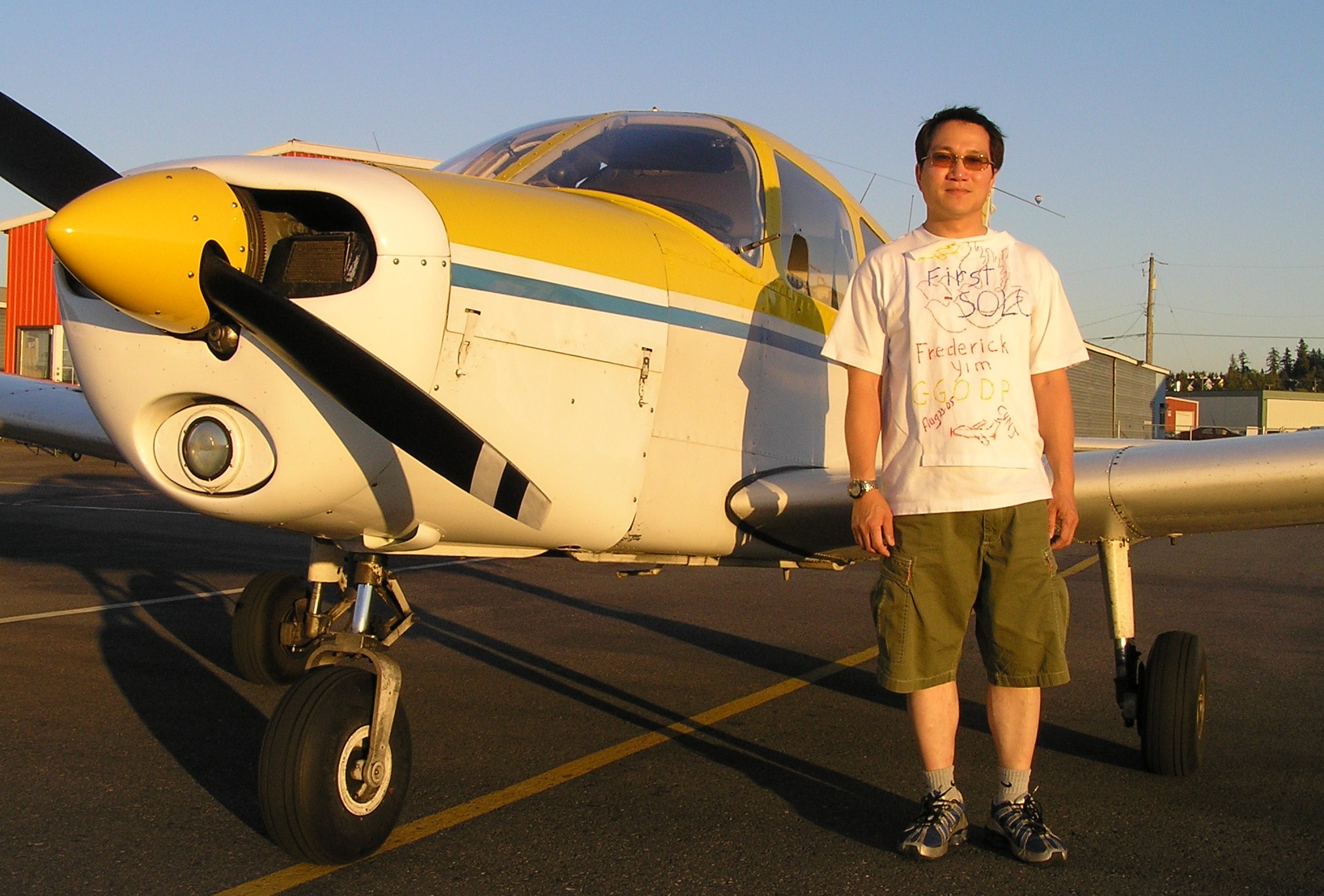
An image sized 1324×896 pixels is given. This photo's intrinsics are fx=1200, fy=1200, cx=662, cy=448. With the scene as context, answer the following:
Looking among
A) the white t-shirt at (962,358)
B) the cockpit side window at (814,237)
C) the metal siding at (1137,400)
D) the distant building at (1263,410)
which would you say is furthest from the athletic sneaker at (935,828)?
the distant building at (1263,410)

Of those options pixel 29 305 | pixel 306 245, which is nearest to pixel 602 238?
pixel 306 245

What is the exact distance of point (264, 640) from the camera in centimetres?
544

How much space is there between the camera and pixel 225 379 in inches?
115

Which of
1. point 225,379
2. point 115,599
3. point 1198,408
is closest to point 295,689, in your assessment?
point 225,379

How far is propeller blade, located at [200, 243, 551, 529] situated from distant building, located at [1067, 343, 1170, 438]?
36.7 meters

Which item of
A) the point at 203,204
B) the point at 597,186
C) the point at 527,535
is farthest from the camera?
the point at 597,186

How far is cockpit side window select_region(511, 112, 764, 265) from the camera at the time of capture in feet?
14.0

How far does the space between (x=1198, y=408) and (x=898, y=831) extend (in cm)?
7798

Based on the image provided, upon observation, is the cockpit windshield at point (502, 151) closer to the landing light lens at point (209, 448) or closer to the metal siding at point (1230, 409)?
the landing light lens at point (209, 448)

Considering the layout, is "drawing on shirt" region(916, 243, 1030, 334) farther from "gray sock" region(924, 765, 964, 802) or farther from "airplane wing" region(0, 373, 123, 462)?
"airplane wing" region(0, 373, 123, 462)

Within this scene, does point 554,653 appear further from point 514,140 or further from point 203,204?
point 203,204

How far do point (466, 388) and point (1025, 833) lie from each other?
1.85 meters

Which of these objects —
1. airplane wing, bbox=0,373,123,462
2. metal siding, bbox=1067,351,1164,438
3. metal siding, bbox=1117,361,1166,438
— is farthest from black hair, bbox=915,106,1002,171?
metal siding, bbox=1117,361,1166,438

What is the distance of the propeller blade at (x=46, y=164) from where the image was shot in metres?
3.22
